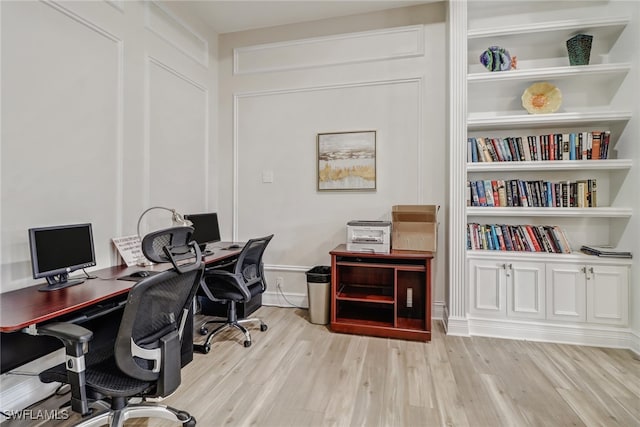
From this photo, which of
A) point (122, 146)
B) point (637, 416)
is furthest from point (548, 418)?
point (122, 146)

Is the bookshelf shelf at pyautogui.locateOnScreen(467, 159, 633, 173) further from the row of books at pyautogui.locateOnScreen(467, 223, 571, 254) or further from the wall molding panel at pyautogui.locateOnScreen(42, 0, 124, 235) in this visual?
the wall molding panel at pyautogui.locateOnScreen(42, 0, 124, 235)

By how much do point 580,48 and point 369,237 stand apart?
2.47 meters

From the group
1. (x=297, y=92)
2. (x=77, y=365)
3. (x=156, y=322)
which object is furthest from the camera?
(x=297, y=92)

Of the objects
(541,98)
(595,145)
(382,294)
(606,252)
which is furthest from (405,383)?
(541,98)

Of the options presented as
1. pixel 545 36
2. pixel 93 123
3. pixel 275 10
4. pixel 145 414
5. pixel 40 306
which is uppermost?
pixel 275 10

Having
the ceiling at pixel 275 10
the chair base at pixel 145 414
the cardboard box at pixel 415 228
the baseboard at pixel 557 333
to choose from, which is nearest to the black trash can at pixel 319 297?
the cardboard box at pixel 415 228

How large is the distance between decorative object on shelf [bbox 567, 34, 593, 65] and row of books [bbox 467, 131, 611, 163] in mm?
634

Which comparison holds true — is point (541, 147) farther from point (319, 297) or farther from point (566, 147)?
point (319, 297)

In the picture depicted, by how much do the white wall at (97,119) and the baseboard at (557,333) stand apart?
320cm

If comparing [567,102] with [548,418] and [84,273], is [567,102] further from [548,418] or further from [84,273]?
[84,273]

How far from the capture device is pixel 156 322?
58.9 inches

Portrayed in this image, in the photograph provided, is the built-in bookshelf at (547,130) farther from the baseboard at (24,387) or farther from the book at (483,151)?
the baseboard at (24,387)

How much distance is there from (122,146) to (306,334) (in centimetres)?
228

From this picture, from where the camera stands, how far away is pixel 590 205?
282 centimetres
